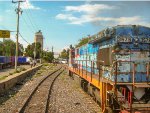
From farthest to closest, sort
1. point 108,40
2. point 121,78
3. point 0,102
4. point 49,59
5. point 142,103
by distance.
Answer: point 49,59 → point 0,102 → point 108,40 → point 121,78 → point 142,103

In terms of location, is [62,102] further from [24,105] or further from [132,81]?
[132,81]

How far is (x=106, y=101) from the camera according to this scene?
11.7 meters

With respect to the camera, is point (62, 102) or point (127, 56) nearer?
point (127, 56)

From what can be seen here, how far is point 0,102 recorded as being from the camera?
617 inches

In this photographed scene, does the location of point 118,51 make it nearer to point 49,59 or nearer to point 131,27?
point 131,27

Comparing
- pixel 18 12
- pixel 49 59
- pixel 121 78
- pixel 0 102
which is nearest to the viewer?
pixel 121 78

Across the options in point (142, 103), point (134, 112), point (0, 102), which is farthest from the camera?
point (0, 102)

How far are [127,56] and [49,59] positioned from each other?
338ft

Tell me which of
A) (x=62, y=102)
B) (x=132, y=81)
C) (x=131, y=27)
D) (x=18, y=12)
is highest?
(x=18, y=12)

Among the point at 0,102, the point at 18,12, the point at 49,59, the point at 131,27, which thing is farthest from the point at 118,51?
the point at 49,59

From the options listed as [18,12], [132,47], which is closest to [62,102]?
[132,47]

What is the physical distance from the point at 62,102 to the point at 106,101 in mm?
4536

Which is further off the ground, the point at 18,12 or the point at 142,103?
the point at 18,12

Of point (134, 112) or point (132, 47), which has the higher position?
point (132, 47)
